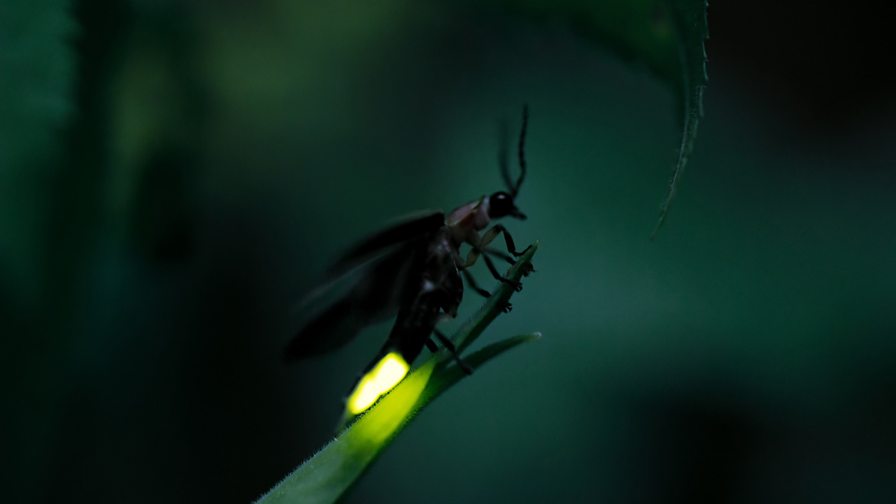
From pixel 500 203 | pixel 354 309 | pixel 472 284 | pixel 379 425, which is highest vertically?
pixel 500 203

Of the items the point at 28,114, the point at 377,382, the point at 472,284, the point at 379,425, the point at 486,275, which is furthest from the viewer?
the point at 486,275

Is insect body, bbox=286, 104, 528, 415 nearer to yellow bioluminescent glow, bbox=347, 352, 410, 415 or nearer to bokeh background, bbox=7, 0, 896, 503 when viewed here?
yellow bioluminescent glow, bbox=347, 352, 410, 415

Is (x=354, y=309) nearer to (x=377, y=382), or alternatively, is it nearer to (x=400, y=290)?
(x=400, y=290)

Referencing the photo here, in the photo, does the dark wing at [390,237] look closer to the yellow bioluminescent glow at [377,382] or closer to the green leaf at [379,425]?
the yellow bioluminescent glow at [377,382]

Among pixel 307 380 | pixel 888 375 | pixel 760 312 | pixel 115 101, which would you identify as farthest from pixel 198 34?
pixel 888 375

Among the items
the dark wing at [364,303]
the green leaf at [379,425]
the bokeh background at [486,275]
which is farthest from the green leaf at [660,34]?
the bokeh background at [486,275]

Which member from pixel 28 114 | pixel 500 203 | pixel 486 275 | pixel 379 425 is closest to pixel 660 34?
pixel 500 203
